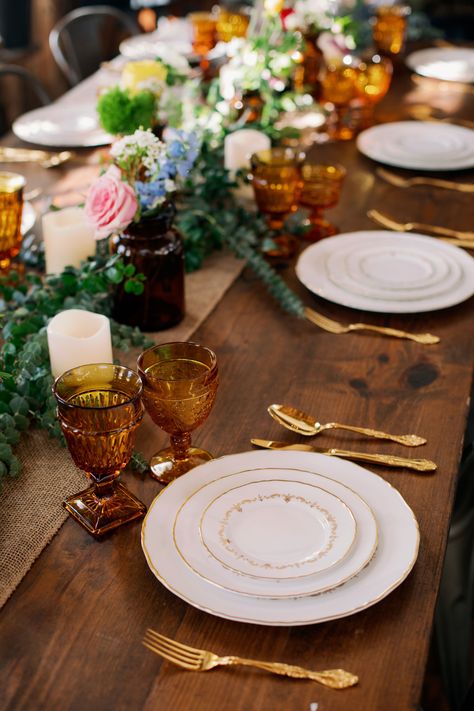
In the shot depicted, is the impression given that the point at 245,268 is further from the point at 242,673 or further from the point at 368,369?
the point at 242,673

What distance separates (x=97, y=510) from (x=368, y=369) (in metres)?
0.49

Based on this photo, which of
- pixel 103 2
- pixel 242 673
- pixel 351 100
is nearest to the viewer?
pixel 242 673

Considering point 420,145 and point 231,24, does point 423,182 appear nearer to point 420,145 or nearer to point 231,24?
point 420,145

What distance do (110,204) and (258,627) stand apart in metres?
0.64

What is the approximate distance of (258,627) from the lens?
812 millimetres

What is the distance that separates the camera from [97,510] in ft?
3.13

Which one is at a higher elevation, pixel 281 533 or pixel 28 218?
pixel 281 533

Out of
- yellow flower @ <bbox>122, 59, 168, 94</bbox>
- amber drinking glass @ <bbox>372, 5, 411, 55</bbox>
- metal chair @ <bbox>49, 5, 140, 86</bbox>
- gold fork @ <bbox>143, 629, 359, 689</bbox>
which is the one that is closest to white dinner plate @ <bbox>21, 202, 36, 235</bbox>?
yellow flower @ <bbox>122, 59, 168, 94</bbox>

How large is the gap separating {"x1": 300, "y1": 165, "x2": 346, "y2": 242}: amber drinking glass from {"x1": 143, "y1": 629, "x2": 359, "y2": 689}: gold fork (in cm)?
101

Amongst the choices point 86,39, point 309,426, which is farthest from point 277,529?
point 86,39

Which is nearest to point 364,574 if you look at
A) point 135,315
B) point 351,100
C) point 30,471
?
point 30,471

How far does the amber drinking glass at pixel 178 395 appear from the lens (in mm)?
970

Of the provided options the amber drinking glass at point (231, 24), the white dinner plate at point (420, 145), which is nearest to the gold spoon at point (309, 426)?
the white dinner plate at point (420, 145)

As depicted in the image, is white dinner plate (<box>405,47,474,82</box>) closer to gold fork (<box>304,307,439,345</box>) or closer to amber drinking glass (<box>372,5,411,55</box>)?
amber drinking glass (<box>372,5,411,55</box>)
